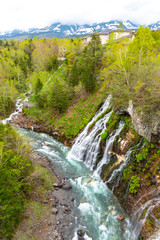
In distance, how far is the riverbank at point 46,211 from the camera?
35.6 feet

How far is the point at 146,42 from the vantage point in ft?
60.4

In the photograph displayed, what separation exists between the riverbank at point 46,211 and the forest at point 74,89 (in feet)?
3.08

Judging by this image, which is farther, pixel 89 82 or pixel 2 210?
pixel 89 82

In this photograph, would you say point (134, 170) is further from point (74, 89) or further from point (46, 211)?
point (74, 89)

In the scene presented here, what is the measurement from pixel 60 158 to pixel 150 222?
46.6 ft

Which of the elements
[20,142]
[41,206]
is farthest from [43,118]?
[41,206]

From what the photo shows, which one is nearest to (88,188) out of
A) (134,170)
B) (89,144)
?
(134,170)

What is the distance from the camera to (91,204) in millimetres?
13953

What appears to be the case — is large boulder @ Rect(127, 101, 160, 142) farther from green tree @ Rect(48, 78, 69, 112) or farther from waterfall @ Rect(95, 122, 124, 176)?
green tree @ Rect(48, 78, 69, 112)

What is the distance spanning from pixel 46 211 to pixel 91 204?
4436 mm

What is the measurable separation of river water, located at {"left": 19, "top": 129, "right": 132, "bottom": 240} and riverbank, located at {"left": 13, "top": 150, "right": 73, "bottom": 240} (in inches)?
34.8

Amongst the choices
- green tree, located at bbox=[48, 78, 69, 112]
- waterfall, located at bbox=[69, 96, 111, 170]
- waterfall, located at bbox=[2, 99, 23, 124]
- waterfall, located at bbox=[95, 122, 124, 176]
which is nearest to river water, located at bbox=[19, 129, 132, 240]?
waterfall, located at bbox=[69, 96, 111, 170]

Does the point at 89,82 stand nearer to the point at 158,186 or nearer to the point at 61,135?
the point at 61,135

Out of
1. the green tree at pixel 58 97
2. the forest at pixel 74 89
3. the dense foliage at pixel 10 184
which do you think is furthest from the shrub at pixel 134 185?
the green tree at pixel 58 97
